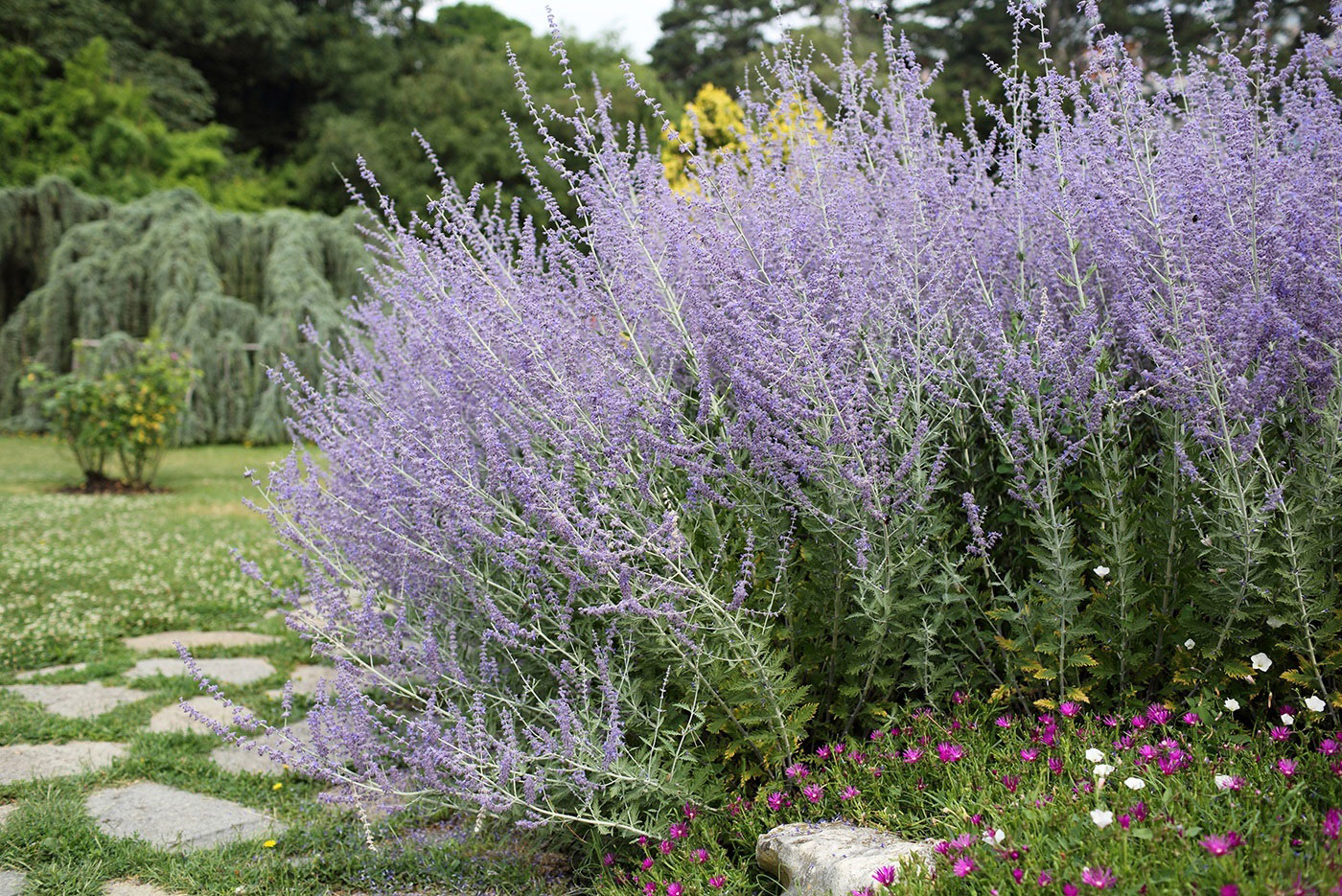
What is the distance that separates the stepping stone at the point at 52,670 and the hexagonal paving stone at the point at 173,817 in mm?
1796

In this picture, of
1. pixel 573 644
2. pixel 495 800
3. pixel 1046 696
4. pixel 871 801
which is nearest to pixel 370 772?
pixel 495 800

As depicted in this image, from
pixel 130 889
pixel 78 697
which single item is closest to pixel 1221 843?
pixel 130 889

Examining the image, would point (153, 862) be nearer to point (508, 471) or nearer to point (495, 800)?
Answer: point (495, 800)

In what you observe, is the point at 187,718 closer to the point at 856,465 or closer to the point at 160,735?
the point at 160,735

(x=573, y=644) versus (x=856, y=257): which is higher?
(x=856, y=257)

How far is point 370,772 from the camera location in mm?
2721

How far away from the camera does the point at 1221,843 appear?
1.75 meters

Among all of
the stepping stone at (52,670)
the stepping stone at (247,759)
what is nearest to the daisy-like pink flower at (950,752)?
the stepping stone at (247,759)

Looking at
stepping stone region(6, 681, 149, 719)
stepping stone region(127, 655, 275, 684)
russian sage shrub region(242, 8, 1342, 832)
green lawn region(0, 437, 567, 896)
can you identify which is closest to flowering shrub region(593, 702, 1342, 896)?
russian sage shrub region(242, 8, 1342, 832)

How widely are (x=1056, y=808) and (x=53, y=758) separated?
160 inches

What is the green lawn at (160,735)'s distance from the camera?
307 cm

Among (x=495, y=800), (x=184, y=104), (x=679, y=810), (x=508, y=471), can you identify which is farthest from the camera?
(x=184, y=104)

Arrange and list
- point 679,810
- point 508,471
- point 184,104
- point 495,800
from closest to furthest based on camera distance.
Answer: point 495,800, point 679,810, point 508,471, point 184,104

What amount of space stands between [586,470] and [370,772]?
3.49ft
